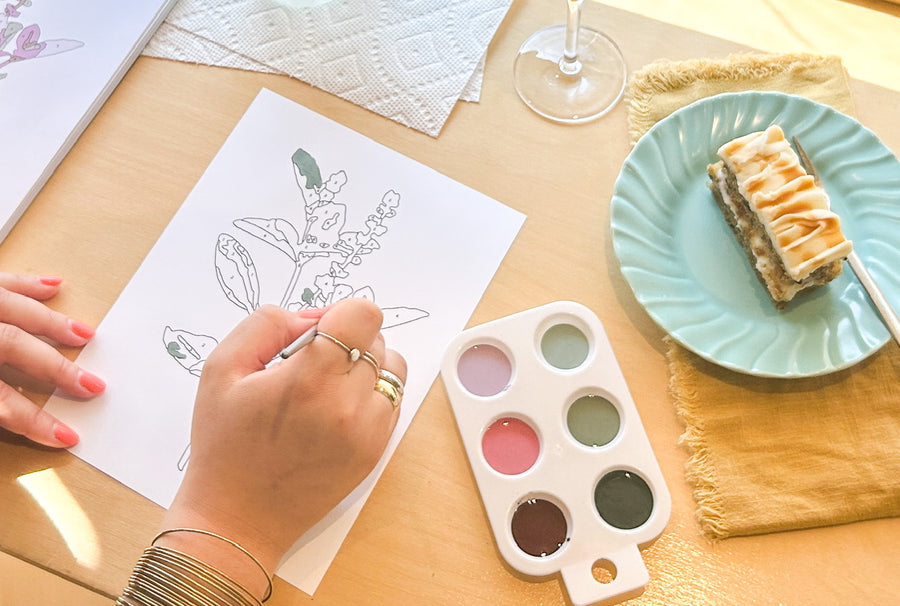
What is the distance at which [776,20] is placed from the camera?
0.89 m

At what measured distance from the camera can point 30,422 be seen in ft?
2.37

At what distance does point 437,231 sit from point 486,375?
6.9 inches

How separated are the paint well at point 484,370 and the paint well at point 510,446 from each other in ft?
0.12

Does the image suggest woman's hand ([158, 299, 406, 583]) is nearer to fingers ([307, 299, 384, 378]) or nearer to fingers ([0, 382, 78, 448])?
fingers ([307, 299, 384, 378])

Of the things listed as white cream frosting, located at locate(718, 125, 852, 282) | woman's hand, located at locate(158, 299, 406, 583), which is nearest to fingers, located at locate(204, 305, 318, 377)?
woman's hand, located at locate(158, 299, 406, 583)

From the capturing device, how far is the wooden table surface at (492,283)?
69 centimetres

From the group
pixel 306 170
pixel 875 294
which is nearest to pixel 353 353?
pixel 306 170

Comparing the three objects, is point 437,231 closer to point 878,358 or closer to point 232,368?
point 232,368

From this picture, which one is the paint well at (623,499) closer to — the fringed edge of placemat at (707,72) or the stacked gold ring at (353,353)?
the stacked gold ring at (353,353)

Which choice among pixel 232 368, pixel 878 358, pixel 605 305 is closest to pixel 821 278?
pixel 878 358

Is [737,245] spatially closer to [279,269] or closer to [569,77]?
[569,77]

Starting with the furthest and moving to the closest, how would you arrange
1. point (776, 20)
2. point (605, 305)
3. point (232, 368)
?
1. point (776, 20)
2. point (605, 305)
3. point (232, 368)

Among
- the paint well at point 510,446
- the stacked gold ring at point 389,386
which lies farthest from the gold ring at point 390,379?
the paint well at point 510,446

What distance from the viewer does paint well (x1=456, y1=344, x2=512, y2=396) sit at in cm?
75
